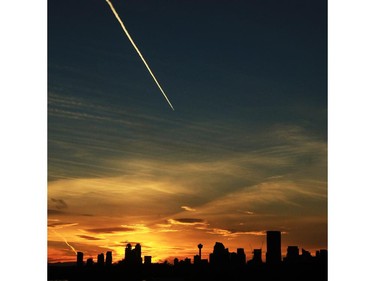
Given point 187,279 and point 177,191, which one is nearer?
point 177,191

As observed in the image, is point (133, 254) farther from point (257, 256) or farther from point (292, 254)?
point (292, 254)

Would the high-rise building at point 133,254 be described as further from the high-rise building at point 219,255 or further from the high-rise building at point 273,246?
the high-rise building at point 273,246

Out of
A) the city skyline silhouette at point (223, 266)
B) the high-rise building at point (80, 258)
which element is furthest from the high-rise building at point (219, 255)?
the high-rise building at point (80, 258)

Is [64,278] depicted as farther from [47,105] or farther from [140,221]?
[47,105]

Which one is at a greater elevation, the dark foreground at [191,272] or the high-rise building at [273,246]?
the high-rise building at [273,246]

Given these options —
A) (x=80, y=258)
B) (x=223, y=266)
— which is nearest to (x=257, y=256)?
(x=223, y=266)

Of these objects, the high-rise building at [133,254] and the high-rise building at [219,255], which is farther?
the high-rise building at [219,255]
